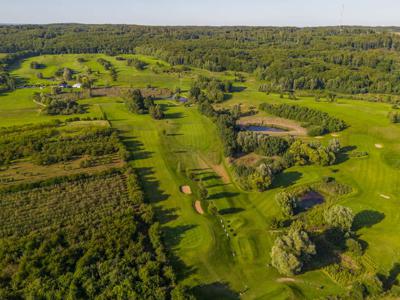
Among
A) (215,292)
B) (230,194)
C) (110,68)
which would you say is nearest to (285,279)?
(215,292)

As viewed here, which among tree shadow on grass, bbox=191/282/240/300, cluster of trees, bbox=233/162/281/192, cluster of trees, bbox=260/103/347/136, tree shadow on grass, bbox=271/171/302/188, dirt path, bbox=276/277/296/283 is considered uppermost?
cluster of trees, bbox=260/103/347/136

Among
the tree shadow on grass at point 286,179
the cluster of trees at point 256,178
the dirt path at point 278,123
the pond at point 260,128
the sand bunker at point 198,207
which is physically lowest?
the sand bunker at point 198,207

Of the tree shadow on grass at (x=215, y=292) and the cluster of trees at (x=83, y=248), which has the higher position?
the cluster of trees at (x=83, y=248)

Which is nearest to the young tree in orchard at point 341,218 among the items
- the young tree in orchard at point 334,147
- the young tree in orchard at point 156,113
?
the young tree in orchard at point 334,147

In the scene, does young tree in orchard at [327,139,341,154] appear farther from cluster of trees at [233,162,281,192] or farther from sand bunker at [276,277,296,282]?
sand bunker at [276,277,296,282]

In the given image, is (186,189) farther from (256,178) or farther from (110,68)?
(110,68)

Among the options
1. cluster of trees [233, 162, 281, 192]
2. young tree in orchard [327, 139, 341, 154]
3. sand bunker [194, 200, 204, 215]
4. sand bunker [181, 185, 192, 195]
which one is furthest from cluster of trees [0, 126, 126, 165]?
young tree in orchard [327, 139, 341, 154]

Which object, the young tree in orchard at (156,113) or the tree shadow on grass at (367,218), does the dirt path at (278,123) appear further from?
the tree shadow on grass at (367,218)
